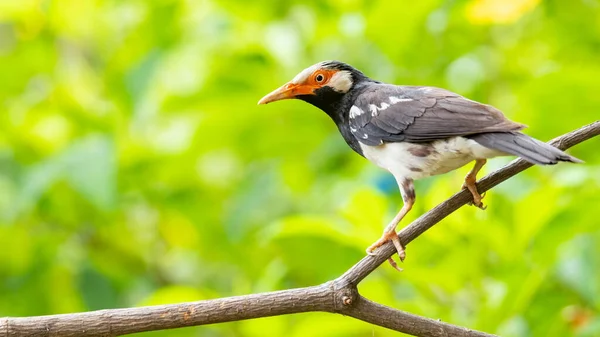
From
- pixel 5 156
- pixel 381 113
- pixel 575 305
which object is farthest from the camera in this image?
pixel 5 156

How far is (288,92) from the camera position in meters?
3.26

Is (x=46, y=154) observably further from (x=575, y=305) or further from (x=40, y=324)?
(x=575, y=305)

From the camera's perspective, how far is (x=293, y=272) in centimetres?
436

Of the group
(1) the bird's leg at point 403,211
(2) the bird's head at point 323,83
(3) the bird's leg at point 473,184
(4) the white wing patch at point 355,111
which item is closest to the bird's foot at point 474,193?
(3) the bird's leg at point 473,184

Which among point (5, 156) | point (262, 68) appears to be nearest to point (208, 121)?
point (262, 68)

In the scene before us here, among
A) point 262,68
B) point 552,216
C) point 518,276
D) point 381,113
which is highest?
point 262,68

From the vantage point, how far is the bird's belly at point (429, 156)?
2.79 metres

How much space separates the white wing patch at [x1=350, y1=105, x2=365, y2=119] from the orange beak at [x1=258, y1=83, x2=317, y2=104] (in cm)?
17

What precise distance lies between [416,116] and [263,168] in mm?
1972

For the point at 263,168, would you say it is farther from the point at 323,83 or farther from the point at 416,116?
the point at 416,116

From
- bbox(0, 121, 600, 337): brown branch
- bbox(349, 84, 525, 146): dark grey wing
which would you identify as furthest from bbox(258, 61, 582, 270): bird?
bbox(0, 121, 600, 337): brown branch

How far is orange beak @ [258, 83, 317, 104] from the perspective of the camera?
3.18 metres

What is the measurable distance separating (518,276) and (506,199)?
0.38m

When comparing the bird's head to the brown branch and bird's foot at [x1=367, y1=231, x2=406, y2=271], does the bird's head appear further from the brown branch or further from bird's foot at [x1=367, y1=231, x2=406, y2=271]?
the brown branch
